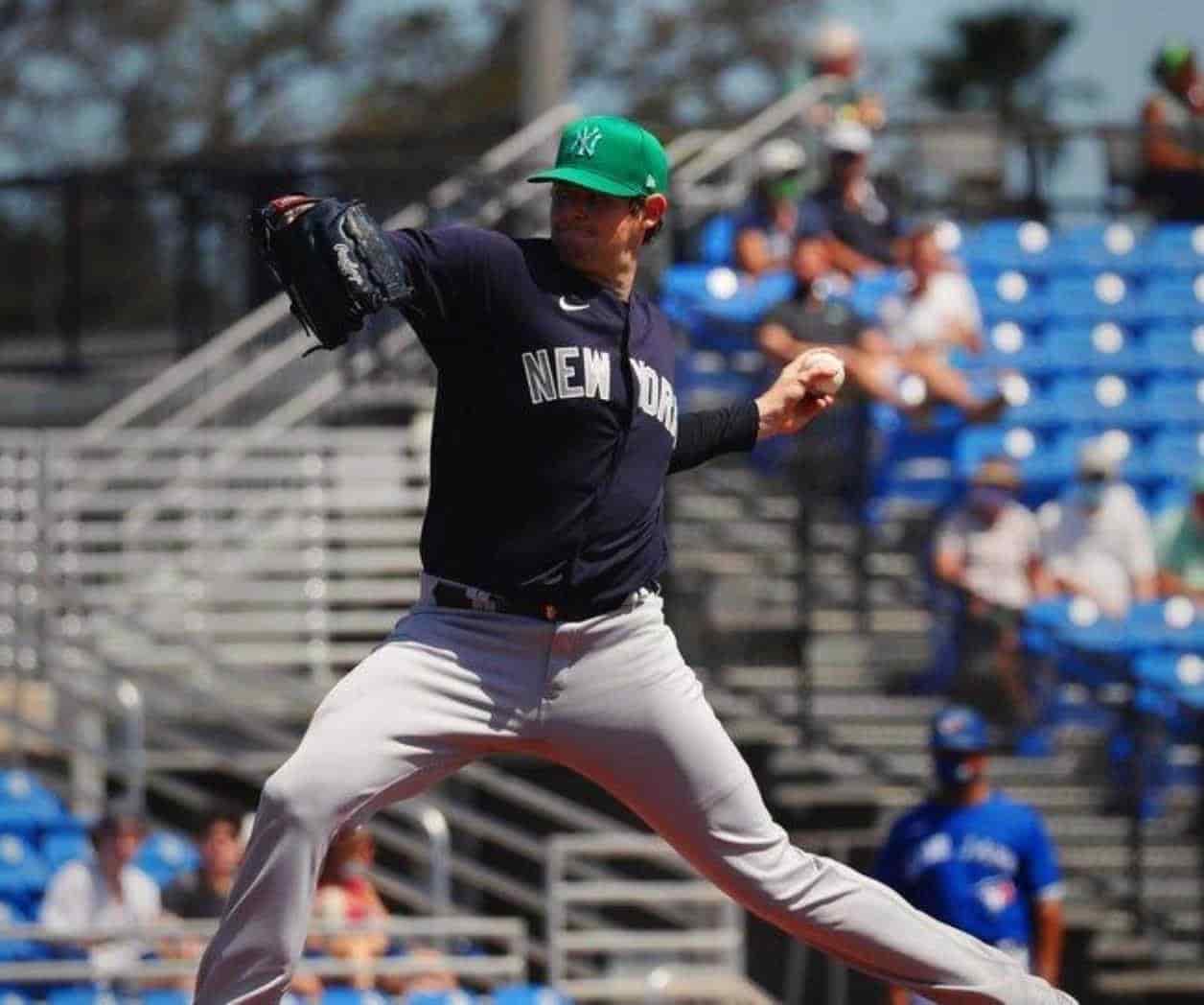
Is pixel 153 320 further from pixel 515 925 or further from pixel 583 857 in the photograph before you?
pixel 515 925

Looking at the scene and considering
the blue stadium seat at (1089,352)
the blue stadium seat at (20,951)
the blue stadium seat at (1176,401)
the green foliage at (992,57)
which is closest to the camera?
the blue stadium seat at (20,951)

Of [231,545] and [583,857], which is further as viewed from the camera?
[231,545]

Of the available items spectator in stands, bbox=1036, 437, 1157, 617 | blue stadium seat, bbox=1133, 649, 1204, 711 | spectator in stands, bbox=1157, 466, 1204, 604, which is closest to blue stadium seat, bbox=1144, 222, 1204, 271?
spectator in stands, bbox=1157, 466, 1204, 604

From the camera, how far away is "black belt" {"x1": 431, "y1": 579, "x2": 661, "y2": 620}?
20.9 ft

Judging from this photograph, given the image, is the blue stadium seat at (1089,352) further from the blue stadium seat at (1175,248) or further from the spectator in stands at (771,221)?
the spectator in stands at (771,221)

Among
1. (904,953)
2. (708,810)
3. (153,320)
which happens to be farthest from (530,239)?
(153,320)

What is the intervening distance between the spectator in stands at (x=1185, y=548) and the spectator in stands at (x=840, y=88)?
353 cm

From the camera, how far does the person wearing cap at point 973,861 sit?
1016 centimetres

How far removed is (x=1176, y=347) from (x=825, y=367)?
10.0 meters

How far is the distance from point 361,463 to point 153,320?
7.77 metres

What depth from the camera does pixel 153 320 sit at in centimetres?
2109

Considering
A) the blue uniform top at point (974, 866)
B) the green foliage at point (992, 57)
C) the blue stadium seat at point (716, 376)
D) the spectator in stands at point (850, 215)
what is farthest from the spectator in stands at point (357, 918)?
the green foliage at point (992, 57)

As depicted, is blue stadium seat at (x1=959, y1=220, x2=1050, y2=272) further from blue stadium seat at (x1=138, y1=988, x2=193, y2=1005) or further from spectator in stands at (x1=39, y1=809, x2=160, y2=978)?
blue stadium seat at (x1=138, y1=988, x2=193, y2=1005)

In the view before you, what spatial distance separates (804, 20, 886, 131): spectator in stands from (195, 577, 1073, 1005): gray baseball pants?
34.3 ft
